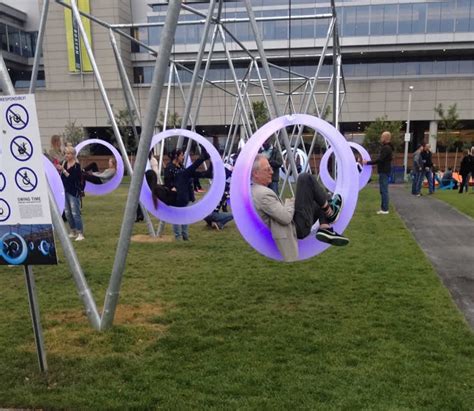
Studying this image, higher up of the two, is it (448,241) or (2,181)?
(2,181)

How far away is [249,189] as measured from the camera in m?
5.16

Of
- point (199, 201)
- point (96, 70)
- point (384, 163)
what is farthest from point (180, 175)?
point (384, 163)

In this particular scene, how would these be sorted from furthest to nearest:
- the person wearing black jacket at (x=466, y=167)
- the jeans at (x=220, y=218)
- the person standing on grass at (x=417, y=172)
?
the person wearing black jacket at (x=466, y=167)
the person standing on grass at (x=417, y=172)
the jeans at (x=220, y=218)

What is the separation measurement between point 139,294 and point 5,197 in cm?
262

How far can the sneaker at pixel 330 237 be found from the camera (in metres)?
5.17

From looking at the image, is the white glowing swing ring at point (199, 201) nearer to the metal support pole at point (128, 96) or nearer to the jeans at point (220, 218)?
the metal support pole at point (128, 96)

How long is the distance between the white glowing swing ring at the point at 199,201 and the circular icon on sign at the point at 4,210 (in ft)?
11.8

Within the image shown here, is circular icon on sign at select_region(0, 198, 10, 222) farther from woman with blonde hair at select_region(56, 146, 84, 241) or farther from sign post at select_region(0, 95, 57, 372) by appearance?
woman with blonde hair at select_region(56, 146, 84, 241)

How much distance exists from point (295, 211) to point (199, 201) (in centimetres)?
264

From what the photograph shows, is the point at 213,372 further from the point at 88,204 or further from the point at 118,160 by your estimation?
the point at 88,204

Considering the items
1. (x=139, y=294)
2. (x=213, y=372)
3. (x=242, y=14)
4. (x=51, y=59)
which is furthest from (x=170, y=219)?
(x=51, y=59)

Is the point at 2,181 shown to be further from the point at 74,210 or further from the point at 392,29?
the point at 392,29

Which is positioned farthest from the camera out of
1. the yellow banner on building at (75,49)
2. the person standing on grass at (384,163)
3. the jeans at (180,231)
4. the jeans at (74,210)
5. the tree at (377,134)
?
the yellow banner on building at (75,49)

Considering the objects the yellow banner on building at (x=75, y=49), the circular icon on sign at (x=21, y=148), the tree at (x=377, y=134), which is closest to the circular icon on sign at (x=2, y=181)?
the circular icon on sign at (x=21, y=148)
